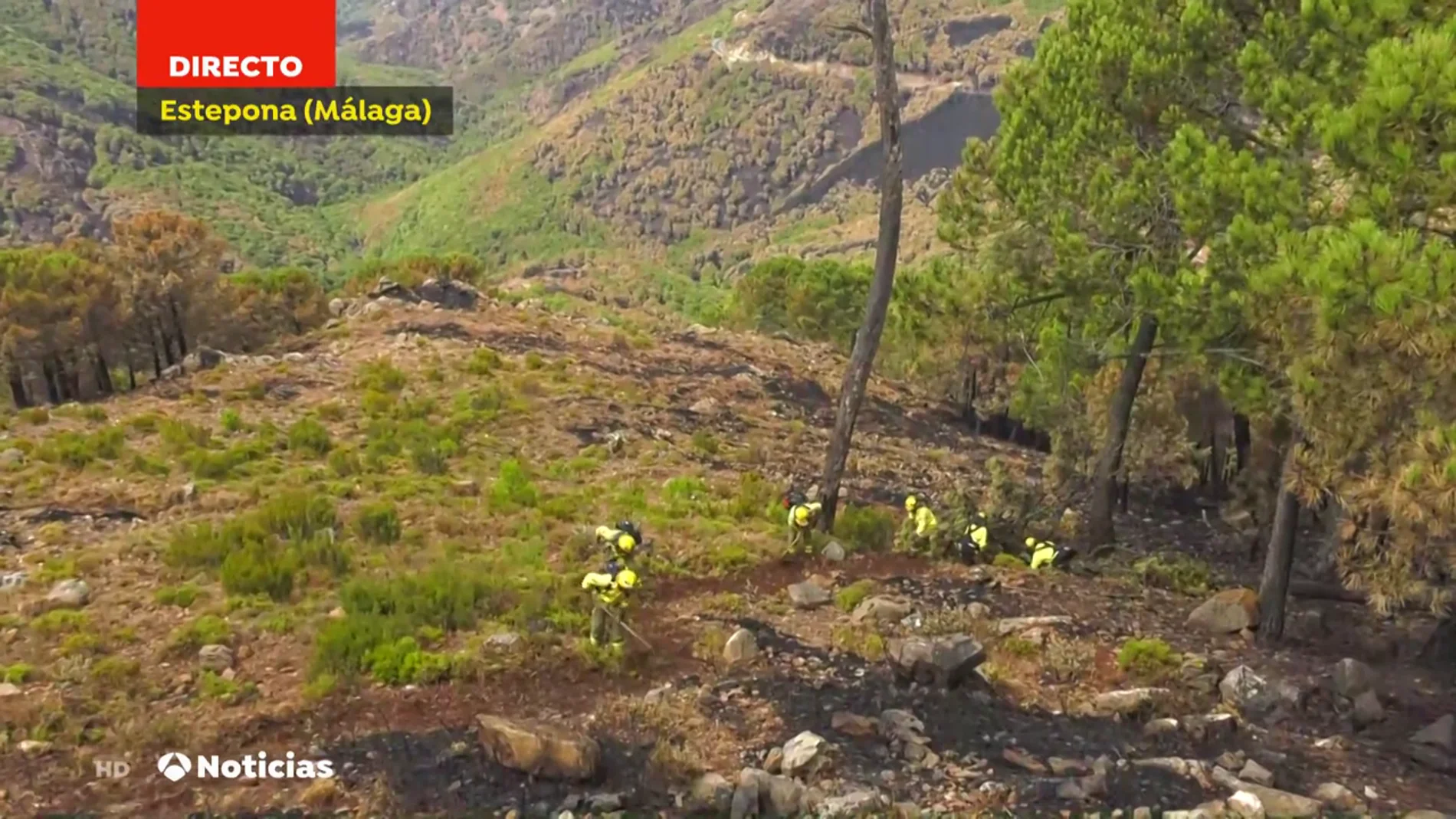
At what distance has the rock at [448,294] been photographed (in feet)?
91.6

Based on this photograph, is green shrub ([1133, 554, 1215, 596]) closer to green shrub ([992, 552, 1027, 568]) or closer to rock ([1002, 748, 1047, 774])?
green shrub ([992, 552, 1027, 568])

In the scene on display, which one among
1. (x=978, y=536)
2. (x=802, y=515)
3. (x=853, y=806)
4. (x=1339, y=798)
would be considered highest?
(x=802, y=515)

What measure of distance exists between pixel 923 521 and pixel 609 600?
525 centimetres

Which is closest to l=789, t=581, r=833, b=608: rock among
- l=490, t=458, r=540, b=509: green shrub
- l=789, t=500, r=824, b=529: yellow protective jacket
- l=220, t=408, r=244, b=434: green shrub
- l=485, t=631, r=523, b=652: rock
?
l=789, t=500, r=824, b=529: yellow protective jacket

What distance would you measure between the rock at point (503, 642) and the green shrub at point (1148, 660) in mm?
5713

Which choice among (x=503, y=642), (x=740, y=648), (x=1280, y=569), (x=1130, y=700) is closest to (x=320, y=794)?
(x=503, y=642)

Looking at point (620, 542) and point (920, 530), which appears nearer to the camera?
point (620, 542)

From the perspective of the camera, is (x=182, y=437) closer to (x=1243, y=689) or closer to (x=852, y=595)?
(x=852, y=595)

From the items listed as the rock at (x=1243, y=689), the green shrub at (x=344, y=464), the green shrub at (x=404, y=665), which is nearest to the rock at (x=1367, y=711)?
the rock at (x=1243, y=689)

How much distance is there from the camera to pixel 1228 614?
10.2 meters

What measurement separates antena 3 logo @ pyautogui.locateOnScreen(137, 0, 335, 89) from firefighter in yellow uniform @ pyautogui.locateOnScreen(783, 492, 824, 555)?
60.8 m

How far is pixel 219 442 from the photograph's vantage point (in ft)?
49.2

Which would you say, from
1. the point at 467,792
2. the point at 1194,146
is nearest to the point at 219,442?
the point at 467,792

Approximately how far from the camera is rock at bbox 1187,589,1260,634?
33.0 ft
